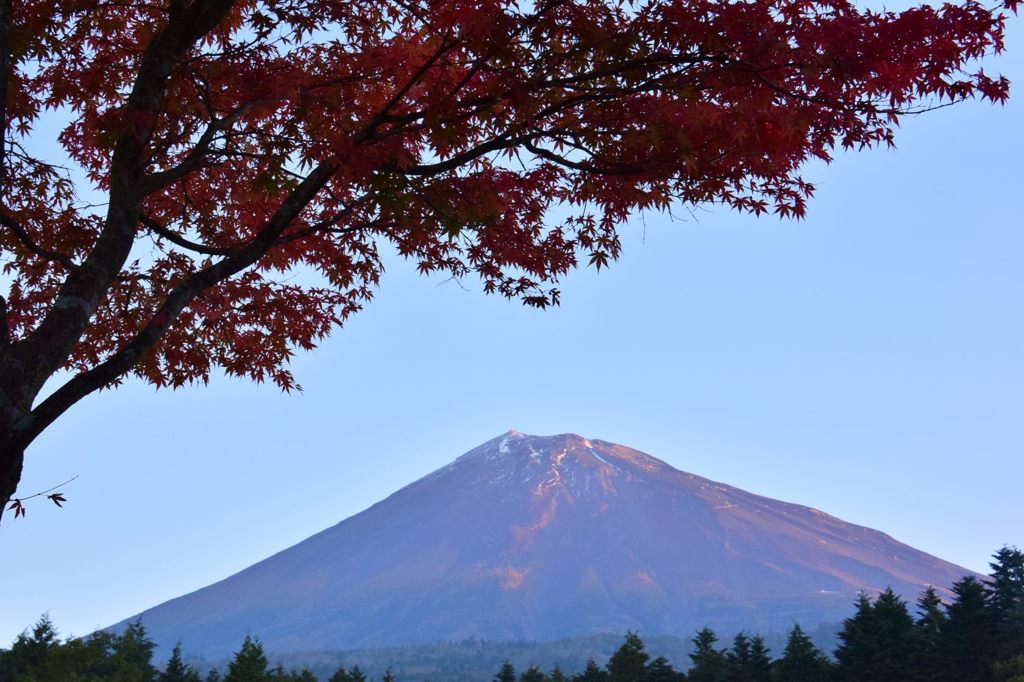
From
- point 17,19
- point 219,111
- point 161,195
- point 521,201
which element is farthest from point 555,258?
point 17,19

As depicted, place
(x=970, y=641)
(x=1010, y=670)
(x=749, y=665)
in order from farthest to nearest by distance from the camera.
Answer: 1. (x=749, y=665)
2. (x=970, y=641)
3. (x=1010, y=670)

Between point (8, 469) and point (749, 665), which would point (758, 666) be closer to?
point (749, 665)

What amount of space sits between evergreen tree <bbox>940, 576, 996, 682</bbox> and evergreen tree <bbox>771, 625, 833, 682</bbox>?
401 centimetres

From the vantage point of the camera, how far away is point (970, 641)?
32.9m

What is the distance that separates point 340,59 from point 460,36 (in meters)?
2.06

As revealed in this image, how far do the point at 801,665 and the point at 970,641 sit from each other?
570 cm

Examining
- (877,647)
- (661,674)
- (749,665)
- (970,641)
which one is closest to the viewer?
(970,641)

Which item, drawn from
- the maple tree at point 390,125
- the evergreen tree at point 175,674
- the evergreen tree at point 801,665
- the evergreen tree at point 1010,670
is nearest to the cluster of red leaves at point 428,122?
the maple tree at point 390,125

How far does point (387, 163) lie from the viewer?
6.71 m

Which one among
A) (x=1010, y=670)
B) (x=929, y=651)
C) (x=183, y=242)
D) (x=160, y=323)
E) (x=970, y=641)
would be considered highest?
(x=183, y=242)

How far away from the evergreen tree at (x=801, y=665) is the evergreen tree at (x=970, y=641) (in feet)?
13.2

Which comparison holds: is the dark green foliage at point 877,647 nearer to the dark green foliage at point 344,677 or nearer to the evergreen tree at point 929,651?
the evergreen tree at point 929,651

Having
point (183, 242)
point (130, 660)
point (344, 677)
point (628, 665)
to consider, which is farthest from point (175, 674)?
point (183, 242)

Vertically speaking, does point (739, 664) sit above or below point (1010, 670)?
below
